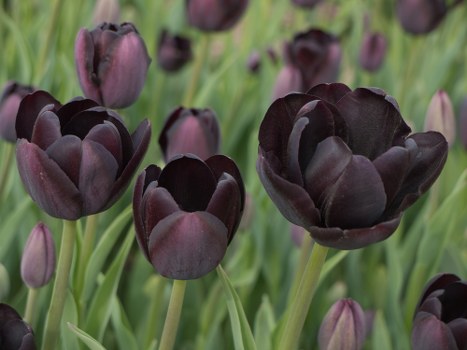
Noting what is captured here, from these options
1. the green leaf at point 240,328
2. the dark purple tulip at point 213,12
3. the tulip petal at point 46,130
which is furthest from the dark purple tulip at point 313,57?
the tulip petal at point 46,130

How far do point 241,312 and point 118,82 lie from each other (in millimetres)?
268

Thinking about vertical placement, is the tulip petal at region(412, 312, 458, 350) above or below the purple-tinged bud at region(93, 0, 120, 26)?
below

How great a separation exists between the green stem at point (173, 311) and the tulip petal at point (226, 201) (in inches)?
3.0

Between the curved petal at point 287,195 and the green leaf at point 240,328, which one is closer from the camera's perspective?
the curved petal at point 287,195

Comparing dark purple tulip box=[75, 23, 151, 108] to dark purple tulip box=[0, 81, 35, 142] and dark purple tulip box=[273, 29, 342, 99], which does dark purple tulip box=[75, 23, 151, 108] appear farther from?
dark purple tulip box=[273, 29, 342, 99]

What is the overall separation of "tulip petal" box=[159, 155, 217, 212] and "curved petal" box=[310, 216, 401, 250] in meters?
0.10

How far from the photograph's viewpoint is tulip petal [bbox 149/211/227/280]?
550 mm

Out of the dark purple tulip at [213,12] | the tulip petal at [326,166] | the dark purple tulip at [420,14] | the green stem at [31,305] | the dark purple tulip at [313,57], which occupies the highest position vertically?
the dark purple tulip at [420,14]

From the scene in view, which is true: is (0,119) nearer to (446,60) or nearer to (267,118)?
(267,118)

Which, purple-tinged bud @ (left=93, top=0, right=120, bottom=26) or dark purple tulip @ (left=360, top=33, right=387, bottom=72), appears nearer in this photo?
purple-tinged bud @ (left=93, top=0, right=120, bottom=26)

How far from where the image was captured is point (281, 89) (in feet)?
4.01

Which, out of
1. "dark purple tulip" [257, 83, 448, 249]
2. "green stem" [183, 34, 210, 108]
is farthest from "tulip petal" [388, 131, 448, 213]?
"green stem" [183, 34, 210, 108]

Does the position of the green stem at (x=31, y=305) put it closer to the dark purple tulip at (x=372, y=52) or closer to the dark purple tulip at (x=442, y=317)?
the dark purple tulip at (x=442, y=317)

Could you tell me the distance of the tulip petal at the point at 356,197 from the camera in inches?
20.6
